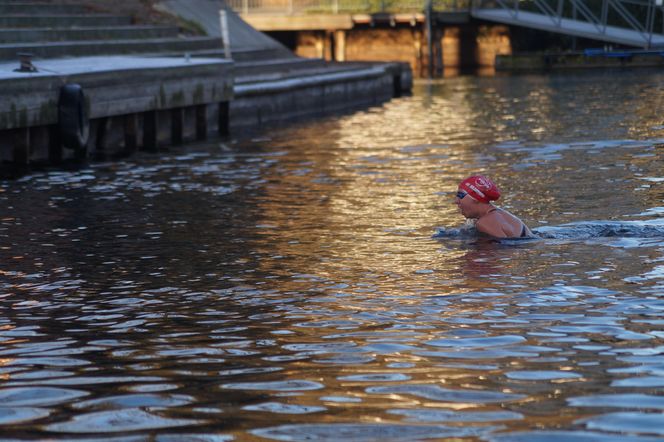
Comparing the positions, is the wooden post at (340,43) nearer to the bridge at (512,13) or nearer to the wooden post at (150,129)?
the bridge at (512,13)

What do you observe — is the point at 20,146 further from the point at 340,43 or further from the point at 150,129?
the point at 340,43

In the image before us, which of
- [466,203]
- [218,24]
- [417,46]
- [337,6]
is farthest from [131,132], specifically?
[417,46]

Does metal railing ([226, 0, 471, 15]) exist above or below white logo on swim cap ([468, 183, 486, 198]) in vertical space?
above

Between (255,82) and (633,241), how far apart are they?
20895 mm

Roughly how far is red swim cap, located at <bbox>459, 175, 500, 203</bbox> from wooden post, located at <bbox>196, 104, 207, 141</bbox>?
49.0ft

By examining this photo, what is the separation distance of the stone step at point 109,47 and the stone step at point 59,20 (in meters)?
1.05

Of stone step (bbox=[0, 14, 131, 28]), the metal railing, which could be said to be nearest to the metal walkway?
the metal railing

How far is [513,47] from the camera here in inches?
2115

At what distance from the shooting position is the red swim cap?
1209cm

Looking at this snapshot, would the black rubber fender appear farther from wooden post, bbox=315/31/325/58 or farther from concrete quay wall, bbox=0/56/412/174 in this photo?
wooden post, bbox=315/31/325/58

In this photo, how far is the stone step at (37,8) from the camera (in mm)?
29062

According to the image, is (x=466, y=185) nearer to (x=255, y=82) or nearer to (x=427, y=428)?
(x=427, y=428)

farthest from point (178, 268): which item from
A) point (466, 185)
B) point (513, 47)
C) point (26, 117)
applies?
point (513, 47)

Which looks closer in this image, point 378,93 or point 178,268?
point 178,268
